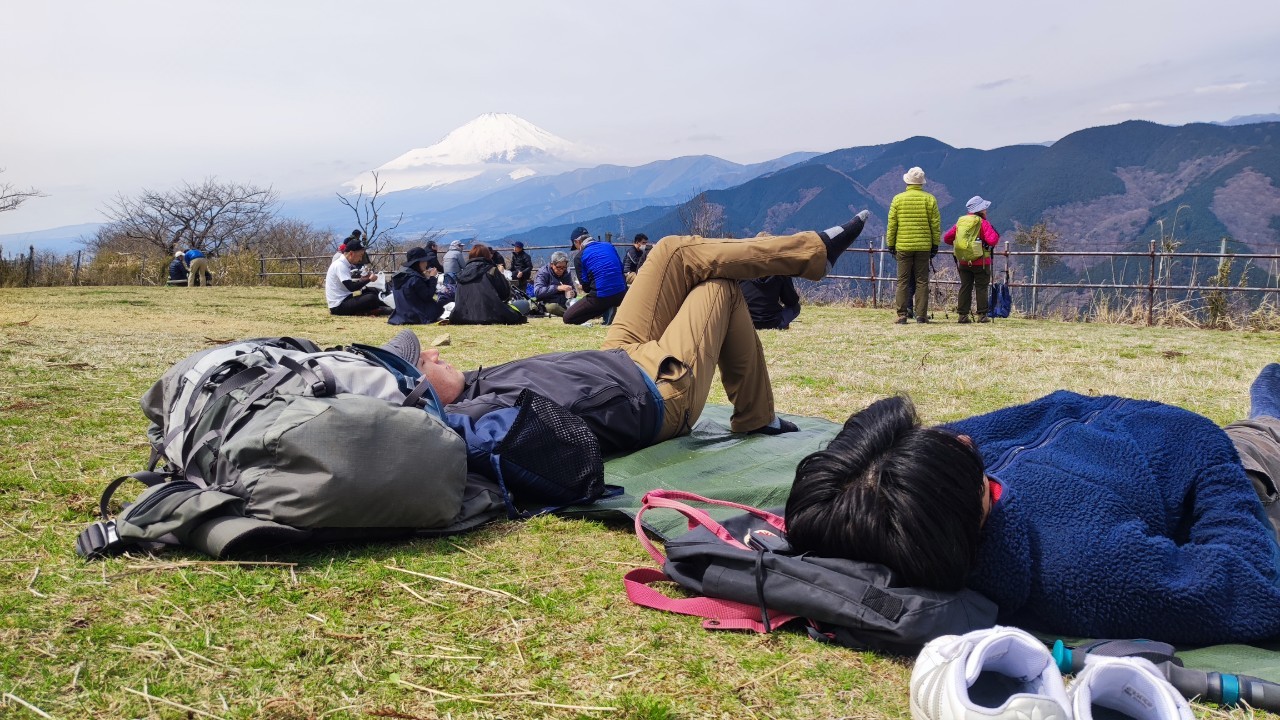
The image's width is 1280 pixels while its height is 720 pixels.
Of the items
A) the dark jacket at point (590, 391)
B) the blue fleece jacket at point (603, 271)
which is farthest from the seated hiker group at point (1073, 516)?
the blue fleece jacket at point (603, 271)

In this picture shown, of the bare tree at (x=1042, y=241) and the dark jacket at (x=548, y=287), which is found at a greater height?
the bare tree at (x=1042, y=241)

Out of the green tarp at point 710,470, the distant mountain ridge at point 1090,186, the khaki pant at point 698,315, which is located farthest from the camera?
the distant mountain ridge at point 1090,186

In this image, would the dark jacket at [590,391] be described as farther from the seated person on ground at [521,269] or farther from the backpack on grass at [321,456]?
the seated person on ground at [521,269]

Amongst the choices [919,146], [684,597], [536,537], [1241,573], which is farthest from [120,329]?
[919,146]

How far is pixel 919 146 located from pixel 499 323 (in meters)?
146

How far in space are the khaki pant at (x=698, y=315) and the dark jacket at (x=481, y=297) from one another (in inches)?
319

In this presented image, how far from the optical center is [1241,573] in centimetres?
189

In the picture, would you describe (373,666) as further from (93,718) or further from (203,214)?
(203,214)

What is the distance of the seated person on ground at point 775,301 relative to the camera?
15.7 feet

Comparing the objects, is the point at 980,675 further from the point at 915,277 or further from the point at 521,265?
the point at 521,265

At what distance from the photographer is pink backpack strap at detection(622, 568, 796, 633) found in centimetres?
213

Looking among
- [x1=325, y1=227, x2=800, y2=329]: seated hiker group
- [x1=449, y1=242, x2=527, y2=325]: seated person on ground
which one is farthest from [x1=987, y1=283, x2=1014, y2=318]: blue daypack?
[x1=449, y1=242, x2=527, y2=325]: seated person on ground

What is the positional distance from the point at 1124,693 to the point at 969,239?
11324 mm

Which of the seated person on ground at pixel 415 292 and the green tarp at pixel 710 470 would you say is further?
the seated person on ground at pixel 415 292
